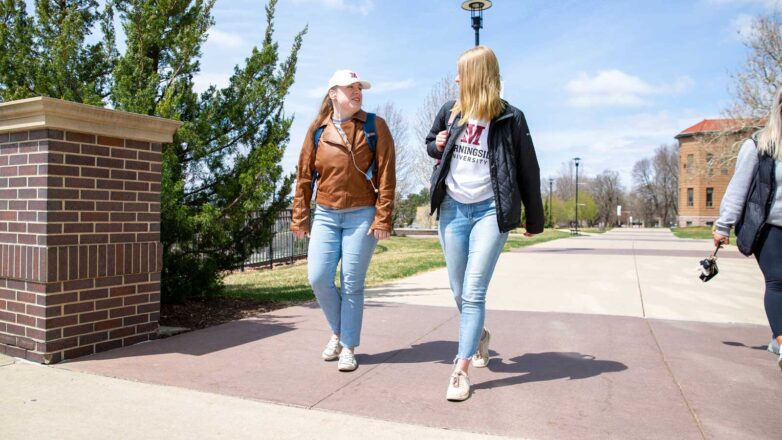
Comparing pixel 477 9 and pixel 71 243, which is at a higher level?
pixel 477 9

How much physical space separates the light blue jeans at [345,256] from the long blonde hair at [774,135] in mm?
2447

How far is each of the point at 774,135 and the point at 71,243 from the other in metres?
4.46

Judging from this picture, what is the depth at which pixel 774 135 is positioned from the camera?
Answer: 351 cm

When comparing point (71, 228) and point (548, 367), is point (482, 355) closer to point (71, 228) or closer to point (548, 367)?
point (548, 367)

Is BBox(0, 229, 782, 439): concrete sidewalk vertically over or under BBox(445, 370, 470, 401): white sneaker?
under

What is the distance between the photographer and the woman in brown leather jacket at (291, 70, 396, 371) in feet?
12.2

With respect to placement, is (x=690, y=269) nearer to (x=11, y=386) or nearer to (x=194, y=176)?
(x=194, y=176)

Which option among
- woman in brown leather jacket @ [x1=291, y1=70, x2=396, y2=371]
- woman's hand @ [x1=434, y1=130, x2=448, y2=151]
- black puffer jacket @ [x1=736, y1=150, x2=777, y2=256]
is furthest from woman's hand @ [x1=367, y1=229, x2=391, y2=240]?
black puffer jacket @ [x1=736, y1=150, x2=777, y2=256]

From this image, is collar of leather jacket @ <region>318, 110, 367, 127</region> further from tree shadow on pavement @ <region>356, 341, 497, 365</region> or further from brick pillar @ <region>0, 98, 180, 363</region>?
tree shadow on pavement @ <region>356, 341, 497, 365</region>

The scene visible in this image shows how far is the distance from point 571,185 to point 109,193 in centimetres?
10374

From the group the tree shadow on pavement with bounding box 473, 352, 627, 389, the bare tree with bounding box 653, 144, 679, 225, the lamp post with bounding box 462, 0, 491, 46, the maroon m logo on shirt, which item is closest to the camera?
the maroon m logo on shirt

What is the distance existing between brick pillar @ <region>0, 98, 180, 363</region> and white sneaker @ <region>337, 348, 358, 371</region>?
5.52 ft

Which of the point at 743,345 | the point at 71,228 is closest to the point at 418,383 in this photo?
the point at 71,228

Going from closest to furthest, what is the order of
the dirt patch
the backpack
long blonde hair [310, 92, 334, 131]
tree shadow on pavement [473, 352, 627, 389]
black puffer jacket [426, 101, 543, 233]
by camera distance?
black puffer jacket [426, 101, 543, 233], tree shadow on pavement [473, 352, 627, 389], the backpack, long blonde hair [310, 92, 334, 131], the dirt patch
